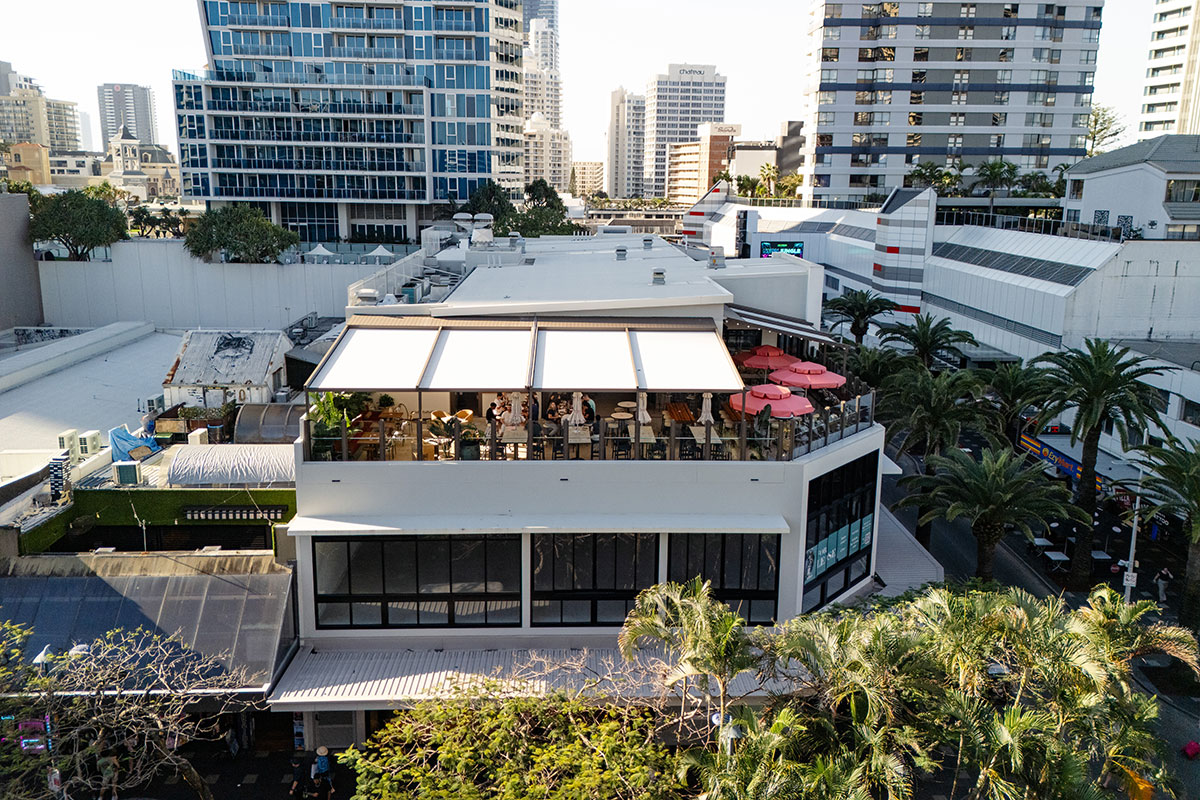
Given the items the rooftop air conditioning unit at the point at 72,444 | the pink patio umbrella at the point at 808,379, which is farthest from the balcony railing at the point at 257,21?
the pink patio umbrella at the point at 808,379

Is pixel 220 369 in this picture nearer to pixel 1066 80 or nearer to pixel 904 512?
pixel 904 512

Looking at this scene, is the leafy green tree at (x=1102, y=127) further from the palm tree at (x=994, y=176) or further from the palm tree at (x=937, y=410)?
the palm tree at (x=937, y=410)

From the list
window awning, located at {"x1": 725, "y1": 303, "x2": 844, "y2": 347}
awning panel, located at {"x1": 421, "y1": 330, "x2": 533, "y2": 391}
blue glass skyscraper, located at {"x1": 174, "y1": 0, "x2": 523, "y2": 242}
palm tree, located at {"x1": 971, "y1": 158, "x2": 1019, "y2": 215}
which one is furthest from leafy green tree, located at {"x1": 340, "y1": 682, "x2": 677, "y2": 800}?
blue glass skyscraper, located at {"x1": 174, "y1": 0, "x2": 523, "y2": 242}

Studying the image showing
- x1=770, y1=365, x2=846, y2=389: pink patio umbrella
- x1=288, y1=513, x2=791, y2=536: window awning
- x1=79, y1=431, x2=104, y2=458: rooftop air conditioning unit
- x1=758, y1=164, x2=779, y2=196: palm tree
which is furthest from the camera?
x1=758, y1=164, x2=779, y2=196: palm tree

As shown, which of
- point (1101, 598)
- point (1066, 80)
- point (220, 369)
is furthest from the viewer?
point (1066, 80)

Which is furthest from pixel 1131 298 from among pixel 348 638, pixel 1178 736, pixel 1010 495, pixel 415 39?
pixel 415 39

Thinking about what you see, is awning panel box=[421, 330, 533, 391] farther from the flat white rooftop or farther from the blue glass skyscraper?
the blue glass skyscraper

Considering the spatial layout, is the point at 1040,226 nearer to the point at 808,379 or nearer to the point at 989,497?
the point at 989,497
